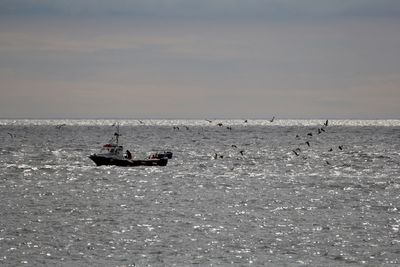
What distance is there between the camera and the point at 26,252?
44.4 m

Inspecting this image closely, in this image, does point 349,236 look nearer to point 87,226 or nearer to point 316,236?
point 316,236

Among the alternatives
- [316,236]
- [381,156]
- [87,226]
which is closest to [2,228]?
[87,226]

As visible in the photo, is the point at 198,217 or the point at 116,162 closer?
the point at 198,217

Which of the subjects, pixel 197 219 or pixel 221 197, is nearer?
pixel 197 219

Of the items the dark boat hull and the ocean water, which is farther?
the dark boat hull

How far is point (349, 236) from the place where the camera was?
50.0 metres

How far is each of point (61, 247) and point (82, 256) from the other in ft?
9.69

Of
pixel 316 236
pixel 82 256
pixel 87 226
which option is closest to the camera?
pixel 82 256

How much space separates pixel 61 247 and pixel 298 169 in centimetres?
6567

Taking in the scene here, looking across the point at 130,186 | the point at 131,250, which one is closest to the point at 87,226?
the point at 131,250

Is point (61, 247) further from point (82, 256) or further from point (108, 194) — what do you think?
point (108, 194)

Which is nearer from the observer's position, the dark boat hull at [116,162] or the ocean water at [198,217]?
the ocean water at [198,217]

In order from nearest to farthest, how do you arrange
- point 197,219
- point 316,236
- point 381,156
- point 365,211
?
point 316,236, point 197,219, point 365,211, point 381,156

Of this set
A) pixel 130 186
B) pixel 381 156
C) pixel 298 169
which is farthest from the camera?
pixel 381 156
